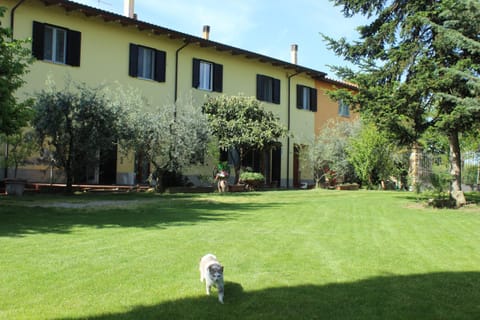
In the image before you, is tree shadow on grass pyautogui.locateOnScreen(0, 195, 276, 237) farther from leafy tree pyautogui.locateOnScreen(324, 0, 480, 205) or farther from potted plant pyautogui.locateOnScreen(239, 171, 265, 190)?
potted plant pyautogui.locateOnScreen(239, 171, 265, 190)

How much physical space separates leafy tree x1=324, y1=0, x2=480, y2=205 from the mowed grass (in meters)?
4.29

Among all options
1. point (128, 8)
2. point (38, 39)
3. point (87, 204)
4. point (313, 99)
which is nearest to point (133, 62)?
point (128, 8)

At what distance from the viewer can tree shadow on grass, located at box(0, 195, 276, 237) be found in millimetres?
8711

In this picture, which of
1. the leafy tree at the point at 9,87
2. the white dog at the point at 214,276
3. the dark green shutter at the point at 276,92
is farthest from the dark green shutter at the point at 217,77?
the white dog at the point at 214,276

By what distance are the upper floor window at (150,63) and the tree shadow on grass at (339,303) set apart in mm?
16677

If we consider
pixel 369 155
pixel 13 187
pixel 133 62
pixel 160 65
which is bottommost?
pixel 13 187

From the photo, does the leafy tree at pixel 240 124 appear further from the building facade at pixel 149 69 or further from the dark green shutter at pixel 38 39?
the dark green shutter at pixel 38 39

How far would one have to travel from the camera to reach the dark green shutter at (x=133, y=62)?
1958cm

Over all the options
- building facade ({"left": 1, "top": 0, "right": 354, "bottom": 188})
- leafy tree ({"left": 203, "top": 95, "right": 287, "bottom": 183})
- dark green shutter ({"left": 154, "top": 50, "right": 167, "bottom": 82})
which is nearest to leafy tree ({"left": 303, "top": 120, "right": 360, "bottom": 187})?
building facade ({"left": 1, "top": 0, "right": 354, "bottom": 188})

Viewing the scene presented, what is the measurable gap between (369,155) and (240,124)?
25.1 ft

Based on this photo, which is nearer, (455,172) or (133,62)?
(455,172)

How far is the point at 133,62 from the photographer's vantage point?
19688mm

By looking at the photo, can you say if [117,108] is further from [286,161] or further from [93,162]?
[286,161]

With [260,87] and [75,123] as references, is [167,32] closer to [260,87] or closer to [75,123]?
[260,87]
